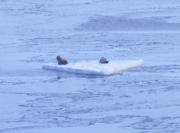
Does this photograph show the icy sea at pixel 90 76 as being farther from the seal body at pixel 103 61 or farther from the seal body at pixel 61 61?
the seal body at pixel 103 61

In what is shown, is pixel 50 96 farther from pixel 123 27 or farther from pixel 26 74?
pixel 123 27

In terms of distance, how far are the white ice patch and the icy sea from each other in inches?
4.1

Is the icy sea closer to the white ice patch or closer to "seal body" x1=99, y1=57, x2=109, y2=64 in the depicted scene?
the white ice patch

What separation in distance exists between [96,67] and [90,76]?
27 centimetres

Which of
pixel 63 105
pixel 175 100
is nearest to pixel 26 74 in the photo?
pixel 63 105

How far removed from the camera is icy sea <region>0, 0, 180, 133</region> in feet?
20.6

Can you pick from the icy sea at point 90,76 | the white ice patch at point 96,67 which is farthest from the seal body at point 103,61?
the icy sea at point 90,76

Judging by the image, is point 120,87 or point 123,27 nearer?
point 120,87

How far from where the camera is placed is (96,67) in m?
8.20

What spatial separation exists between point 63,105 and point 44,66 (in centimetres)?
171

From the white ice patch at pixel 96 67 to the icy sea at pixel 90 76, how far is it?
10 centimetres

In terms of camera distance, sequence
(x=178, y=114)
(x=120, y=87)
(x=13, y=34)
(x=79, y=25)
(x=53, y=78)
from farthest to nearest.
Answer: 1. (x=79, y=25)
2. (x=13, y=34)
3. (x=53, y=78)
4. (x=120, y=87)
5. (x=178, y=114)

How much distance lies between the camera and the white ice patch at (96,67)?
8023 millimetres

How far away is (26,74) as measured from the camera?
8.16m
